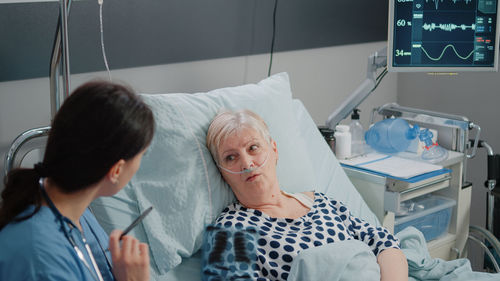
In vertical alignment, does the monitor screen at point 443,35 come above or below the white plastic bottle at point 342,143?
above

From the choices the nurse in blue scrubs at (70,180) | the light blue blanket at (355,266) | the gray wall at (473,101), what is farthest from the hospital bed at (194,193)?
the gray wall at (473,101)

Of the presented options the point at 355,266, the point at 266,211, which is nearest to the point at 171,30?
the point at 266,211

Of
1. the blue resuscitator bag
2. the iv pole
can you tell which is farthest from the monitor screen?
the iv pole

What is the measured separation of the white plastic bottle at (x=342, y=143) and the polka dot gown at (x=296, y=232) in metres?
0.51

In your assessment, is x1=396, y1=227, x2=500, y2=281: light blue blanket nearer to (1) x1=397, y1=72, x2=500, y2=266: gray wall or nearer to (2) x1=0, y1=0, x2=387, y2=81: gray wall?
(2) x1=0, y1=0, x2=387, y2=81: gray wall

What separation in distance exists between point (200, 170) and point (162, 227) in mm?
220

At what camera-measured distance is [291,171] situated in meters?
2.03

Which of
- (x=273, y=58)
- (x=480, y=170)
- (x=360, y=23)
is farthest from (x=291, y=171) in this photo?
(x=480, y=170)

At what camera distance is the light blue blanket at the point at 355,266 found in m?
1.60

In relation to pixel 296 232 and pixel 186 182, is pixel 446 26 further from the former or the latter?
pixel 186 182

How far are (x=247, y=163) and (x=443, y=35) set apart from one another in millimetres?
1136

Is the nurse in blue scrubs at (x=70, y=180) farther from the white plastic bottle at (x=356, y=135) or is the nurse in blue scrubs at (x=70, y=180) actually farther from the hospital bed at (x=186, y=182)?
the white plastic bottle at (x=356, y=135)

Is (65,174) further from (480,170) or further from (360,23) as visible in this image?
(480,170)

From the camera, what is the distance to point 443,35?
238cm
